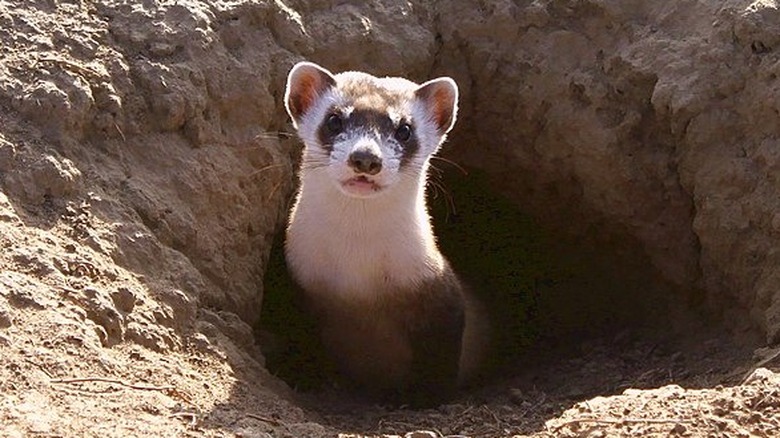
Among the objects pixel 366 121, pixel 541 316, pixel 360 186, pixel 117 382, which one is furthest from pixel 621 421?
pixel 541 316

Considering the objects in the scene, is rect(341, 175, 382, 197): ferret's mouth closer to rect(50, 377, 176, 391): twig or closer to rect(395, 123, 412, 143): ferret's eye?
rect(395, 123, 412, 143): ferret's eye

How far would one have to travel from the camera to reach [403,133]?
17.8ft

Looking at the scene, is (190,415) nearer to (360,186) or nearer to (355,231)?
(360,186)

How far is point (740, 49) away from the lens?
5.81 m

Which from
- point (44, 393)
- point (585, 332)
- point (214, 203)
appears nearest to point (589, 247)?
point (585, 332)

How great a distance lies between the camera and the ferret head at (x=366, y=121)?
5.04 meters

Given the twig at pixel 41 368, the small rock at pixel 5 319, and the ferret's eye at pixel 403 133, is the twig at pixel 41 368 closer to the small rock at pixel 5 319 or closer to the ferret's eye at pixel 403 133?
the small rock at pixel 5 319

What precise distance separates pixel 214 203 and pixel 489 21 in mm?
2174

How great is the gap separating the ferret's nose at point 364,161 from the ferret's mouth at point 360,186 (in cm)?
7

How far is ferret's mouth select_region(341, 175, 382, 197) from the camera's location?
16.2 ft

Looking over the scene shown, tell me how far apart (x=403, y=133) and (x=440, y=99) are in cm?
40

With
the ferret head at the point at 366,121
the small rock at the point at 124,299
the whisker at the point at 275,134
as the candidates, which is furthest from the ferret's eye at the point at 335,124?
the small rock at the point at 124,299

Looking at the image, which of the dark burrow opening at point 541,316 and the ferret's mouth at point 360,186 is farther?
the dark burrow opening at point 541,316

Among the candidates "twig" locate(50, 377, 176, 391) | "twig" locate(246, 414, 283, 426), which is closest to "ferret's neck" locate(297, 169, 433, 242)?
"twig" locate(246, 414, 283, 426)
